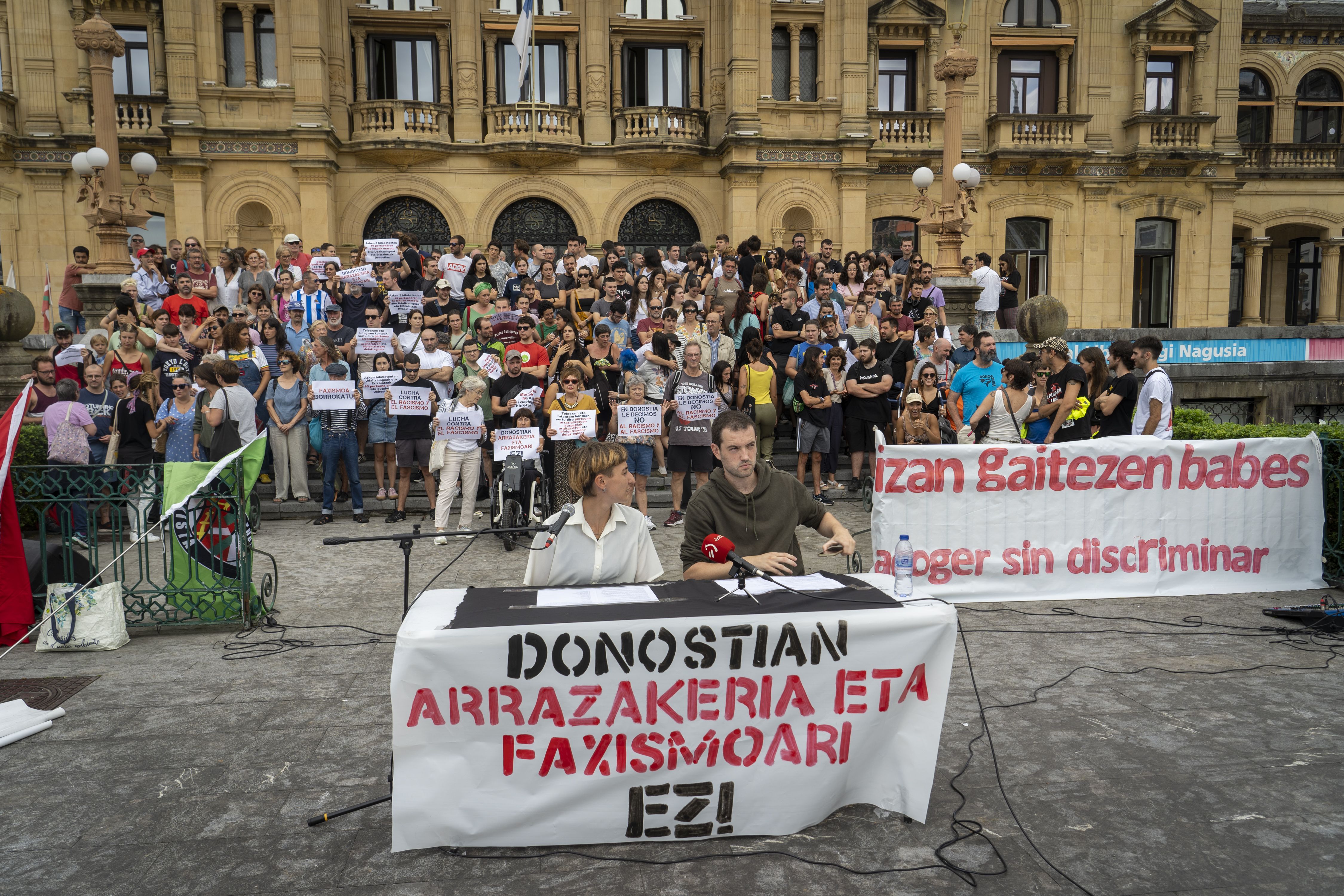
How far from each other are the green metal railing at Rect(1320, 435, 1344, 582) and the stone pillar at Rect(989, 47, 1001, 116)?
72.6 feet

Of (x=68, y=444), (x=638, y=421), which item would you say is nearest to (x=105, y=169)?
(x=68, y=444)

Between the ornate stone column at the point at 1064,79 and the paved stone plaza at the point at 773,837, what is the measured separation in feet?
85.0

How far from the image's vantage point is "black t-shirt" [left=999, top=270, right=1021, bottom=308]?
18797 millimetres

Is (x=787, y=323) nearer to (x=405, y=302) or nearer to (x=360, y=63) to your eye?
(x=405, y=302)

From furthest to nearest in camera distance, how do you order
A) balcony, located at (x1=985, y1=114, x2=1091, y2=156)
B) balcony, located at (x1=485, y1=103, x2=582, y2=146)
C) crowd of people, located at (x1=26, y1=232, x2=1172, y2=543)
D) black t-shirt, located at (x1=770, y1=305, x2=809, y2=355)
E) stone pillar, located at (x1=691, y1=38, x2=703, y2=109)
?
1. balcony, located at (x1=985, y1=114, x2=1091, y2=156)
2. stone pillar, located at (x1=691, y1=38, x2=703, y2=109)
3. balcony, located at (x1=485, y1=103, x2=582, y2=146)
4. black t-shirt, located at (x1=770, y1=305, x2=809, y2=355)
5. crowd of people, located at (x1=26, y1=232, x2=1172, y2=543)

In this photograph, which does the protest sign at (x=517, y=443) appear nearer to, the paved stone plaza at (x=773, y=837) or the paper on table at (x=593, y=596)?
the paved stone plaza at (x=773, y=837)

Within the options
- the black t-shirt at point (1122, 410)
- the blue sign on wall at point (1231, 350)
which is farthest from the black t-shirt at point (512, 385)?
the blue sign on wall at point (1231, 350)

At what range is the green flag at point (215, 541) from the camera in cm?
772

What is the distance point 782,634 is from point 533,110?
2203cm

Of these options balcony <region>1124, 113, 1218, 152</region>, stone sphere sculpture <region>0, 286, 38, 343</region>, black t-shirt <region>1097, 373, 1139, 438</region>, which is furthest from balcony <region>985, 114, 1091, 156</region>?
stone sphere sculpture <region>0, 286, 38, 343</region>

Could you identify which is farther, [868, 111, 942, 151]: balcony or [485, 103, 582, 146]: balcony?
[868, 111, 942, 151]: balcony

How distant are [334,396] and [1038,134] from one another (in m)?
23.7

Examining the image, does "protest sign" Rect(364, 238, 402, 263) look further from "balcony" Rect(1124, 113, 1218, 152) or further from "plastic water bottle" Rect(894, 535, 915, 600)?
"balcony" Rect(1124, 113, 1218, 152)

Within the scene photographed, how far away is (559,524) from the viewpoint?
15.5 ft
